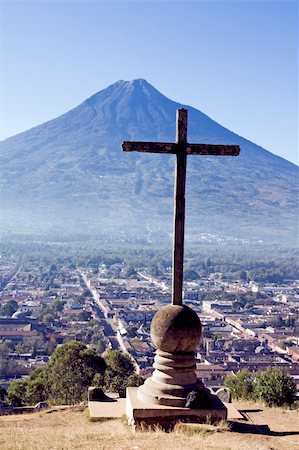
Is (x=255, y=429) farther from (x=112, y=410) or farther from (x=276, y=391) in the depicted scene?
(x=276, y=391)

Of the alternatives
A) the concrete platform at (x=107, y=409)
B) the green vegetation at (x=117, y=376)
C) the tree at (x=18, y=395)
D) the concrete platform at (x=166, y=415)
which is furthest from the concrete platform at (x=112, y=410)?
the tree at (x=18, y=395)

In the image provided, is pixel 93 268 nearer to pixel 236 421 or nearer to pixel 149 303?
pixel 149 303

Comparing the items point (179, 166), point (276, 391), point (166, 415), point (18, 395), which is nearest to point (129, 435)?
point (166, 415)

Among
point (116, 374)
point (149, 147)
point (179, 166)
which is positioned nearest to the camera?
point (149, 147)

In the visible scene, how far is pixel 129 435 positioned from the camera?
8109mm

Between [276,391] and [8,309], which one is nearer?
[276,391]

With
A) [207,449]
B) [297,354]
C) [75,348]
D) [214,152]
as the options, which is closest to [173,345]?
[207,449]

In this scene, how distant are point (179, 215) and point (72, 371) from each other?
10.1m

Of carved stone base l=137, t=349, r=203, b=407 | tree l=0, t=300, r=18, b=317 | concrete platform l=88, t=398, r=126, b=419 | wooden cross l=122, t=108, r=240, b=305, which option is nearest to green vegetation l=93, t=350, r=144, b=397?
concrete platform l=88, t=398, r=126, b=419

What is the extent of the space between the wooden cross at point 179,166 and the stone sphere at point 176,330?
0.34 metres

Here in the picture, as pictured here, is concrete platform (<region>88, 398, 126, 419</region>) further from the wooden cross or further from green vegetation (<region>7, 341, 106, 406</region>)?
green vegetation (<region>7, 341, 106, 406</region>)

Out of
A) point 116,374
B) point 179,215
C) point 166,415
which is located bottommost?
point 116,374

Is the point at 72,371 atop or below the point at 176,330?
below

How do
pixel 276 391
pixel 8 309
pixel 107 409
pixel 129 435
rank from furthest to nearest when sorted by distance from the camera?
1. pixel 8 309
2. pixel 276 391
3. pixel 107 409
4. pixel 129 435
